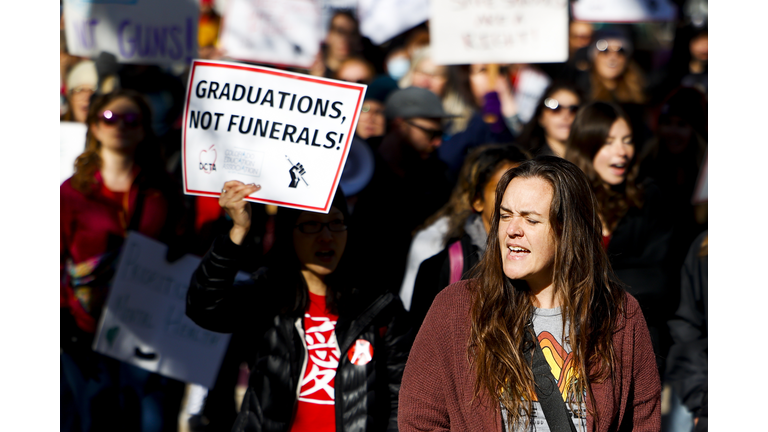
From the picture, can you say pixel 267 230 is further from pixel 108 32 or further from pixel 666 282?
pixel 666 282

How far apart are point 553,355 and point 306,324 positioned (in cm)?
102

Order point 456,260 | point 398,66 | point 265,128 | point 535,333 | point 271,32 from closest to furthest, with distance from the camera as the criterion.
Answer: point 535,333
point 265,128
point 456,260
point 271,32
point 398,66

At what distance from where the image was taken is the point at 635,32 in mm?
7914

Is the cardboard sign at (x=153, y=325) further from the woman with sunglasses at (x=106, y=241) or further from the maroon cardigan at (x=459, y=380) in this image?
the maroon cardigan at (x=459, y=380)

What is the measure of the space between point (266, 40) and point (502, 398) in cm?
350

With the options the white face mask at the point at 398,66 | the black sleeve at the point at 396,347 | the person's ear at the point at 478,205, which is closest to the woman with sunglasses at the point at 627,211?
the person's ear at the point at 478,205

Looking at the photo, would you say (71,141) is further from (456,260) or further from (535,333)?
(535,333)

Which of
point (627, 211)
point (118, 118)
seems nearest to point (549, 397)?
point (627, 211)

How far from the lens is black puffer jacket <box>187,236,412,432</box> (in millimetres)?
2523

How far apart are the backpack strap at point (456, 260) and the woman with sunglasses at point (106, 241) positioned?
1.68 metres

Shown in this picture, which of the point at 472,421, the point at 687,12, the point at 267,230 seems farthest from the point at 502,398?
the point at 687,12

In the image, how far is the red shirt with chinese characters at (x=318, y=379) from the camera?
8.32 feet

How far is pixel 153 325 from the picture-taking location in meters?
3.74

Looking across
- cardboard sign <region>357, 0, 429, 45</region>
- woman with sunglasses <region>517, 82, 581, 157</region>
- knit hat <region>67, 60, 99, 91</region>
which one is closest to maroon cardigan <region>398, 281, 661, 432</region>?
woman with sunglasses <region>517, 82, 581, 157</region>
